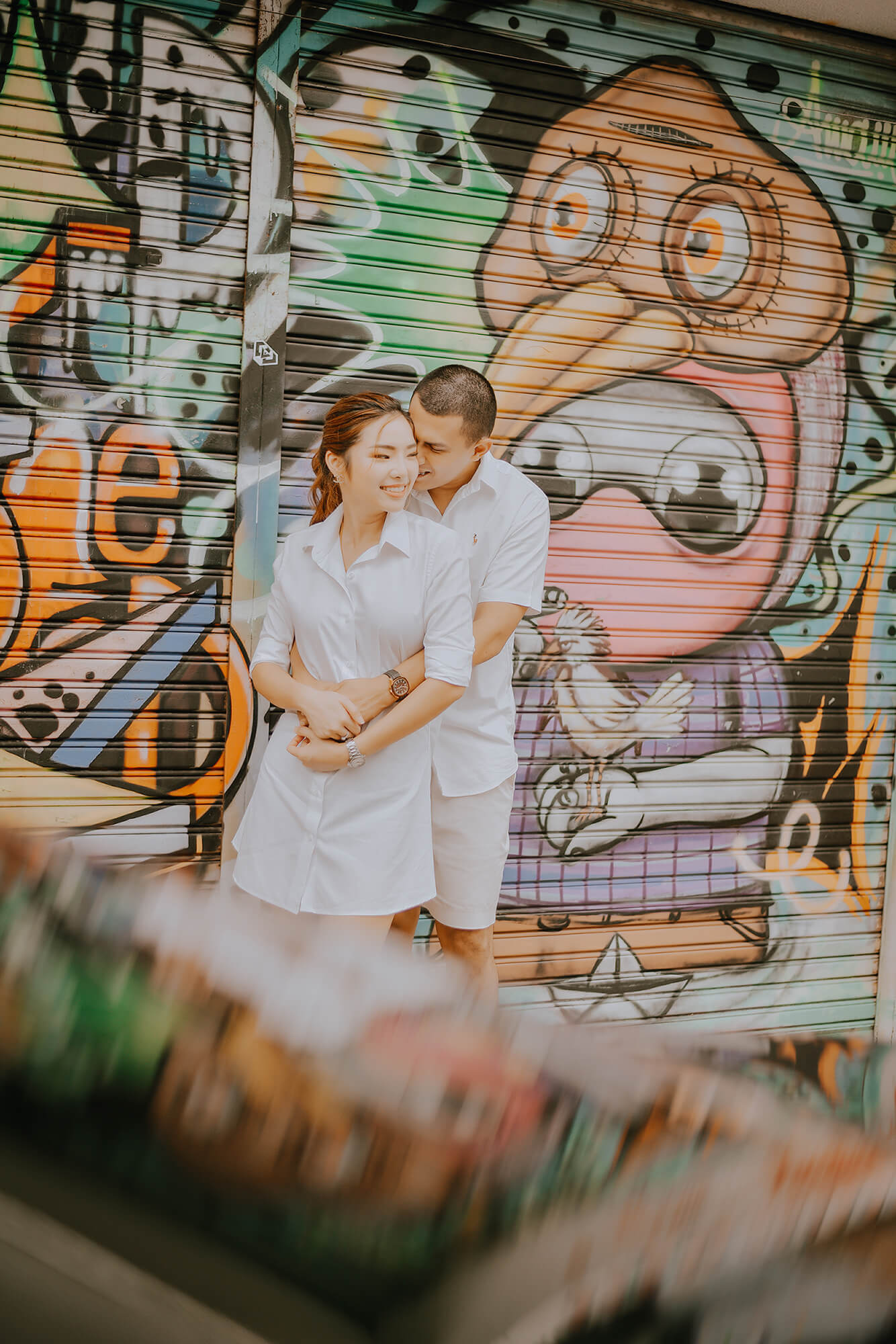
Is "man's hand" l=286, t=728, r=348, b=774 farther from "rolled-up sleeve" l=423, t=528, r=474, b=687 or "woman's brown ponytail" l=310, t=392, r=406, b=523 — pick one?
"woman's brown ponytail" l=310, t=392, r=406, b=523

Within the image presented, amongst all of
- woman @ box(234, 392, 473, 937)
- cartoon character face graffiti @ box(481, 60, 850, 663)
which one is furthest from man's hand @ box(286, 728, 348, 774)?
cartoon character face graffiti @ box(481, 60, 850, 663)

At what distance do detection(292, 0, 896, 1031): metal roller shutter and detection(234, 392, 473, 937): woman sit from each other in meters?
1.19

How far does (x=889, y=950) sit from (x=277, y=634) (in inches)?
148

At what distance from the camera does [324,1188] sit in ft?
1.20

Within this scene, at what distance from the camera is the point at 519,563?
3139mm

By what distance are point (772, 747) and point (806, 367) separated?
1854 mm

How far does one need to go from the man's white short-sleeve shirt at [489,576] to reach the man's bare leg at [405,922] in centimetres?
43

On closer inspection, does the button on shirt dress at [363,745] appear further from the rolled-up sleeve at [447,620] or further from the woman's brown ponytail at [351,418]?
the woman's brown ponytail at [351,418]

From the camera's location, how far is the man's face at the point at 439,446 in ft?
9.66

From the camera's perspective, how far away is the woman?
2.71 metres

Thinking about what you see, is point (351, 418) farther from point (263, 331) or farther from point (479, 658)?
point (263, 331)

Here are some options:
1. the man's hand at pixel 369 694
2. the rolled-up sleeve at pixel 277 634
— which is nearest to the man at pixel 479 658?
the man's hand at pixel 369 694

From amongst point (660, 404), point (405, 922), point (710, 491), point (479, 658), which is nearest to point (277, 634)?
point (479, 658)

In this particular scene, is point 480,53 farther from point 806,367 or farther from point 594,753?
point 594,753
